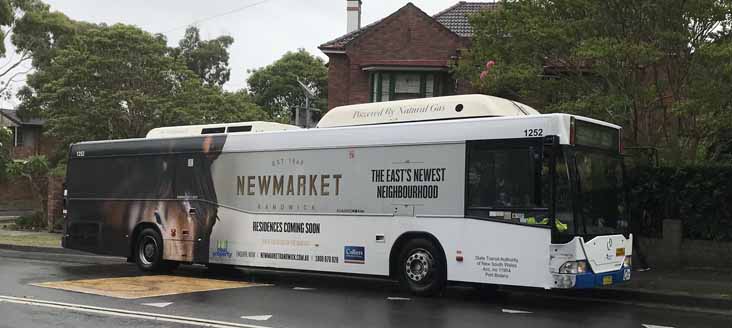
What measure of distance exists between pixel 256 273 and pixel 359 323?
22.7 feet

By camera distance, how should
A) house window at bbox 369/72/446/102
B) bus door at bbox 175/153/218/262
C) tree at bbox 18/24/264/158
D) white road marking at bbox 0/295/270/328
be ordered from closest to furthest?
white road marking at bbox 0/295/270/328, bus door at bbox 175/153/218/262, house window at bbox 369/72/446/102, tree at bbox 18/24/264/158

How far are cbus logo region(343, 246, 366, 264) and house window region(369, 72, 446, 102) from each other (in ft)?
47.4

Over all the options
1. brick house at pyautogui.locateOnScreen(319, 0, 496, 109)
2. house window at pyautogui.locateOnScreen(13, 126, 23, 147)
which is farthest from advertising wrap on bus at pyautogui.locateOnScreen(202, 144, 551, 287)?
house window at pyautogui.locateOnScreen(13, 126, 23, 147)

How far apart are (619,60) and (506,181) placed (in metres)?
5.24

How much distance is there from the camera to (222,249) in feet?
46.2

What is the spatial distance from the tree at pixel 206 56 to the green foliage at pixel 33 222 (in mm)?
36365

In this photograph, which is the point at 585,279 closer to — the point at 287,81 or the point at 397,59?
the point at 397,59

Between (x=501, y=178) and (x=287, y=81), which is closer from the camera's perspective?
(x=501, y=178)

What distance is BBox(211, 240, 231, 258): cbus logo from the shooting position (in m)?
14.0

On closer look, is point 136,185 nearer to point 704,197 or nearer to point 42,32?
point 704,197

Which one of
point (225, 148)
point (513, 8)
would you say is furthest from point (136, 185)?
point (513, 8)

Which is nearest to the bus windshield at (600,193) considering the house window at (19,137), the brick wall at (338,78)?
the brick wall at (338,78)

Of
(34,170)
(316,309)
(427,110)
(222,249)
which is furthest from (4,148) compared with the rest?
(316,309)

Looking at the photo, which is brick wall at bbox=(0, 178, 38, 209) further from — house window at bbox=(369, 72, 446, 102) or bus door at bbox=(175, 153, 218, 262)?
bus door at bbox=(175, 153, 218, 262)
